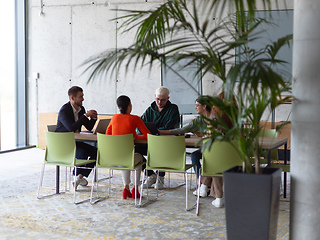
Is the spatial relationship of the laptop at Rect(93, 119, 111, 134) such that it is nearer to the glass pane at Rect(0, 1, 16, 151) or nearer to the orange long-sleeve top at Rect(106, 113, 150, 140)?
the orange long-sleeve top at Rect(106, 113, 150, 140)

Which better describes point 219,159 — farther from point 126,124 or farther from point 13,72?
point 13,72

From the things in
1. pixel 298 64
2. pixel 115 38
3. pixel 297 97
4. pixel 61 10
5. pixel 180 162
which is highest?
pixel 61 10

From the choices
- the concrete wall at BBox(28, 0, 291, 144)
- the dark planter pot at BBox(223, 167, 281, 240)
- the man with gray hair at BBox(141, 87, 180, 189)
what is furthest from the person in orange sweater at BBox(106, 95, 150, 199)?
the concrete wall at BBox(28, 0, 291, 144)

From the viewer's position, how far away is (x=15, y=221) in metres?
4.24

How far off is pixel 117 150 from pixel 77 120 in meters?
1.15

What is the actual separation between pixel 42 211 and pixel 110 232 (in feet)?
3.50


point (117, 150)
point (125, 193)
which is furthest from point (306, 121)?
point (125, 193)

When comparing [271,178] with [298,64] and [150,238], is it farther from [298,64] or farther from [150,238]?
[150,238]

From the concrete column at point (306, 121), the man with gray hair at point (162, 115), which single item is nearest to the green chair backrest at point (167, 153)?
the man with gray hair at point (162, 115)

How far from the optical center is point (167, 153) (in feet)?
15.4

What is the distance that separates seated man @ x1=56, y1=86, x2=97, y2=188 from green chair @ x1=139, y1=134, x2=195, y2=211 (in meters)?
1.23

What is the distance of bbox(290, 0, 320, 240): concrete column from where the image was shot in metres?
3.04

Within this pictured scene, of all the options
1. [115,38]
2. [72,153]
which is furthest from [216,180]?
[115,38]

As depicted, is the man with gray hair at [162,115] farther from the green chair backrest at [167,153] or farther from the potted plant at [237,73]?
the potted plant at [237,73]
